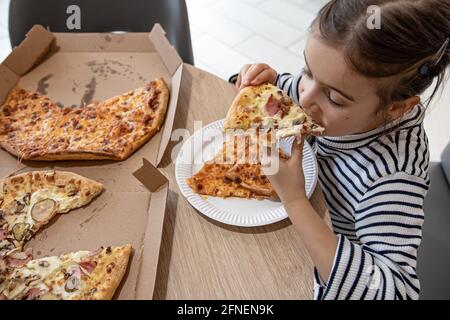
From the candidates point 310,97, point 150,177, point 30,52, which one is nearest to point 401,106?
point 310,97

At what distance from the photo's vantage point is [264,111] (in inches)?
52.6

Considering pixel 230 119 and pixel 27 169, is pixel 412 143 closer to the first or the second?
pixel 230 119

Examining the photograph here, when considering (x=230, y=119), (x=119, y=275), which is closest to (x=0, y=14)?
(x=230, y=119)

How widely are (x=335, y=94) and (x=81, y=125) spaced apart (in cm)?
86

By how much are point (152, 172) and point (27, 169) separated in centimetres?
44

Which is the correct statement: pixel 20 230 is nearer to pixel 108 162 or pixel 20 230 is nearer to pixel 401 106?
pixel 108 162

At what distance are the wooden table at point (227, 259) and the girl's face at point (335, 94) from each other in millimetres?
226

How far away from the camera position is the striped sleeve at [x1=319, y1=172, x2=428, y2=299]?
3.22 feet

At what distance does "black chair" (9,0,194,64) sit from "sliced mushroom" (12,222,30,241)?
0.95 metres

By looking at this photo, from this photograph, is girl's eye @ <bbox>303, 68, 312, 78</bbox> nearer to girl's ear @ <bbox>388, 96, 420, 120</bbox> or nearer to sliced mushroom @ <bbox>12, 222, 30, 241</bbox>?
girl's ear @ <bbox>388, 96, 420, 120</bbox>

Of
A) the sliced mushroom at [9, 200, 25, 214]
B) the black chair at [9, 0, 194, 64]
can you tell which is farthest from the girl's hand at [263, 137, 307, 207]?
the black chair at [9, 0, 194, 64]

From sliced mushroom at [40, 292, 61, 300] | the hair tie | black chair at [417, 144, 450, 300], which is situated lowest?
black chair at [417, 144, 450, 300]

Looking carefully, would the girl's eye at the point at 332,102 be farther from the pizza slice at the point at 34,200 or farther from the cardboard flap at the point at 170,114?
the pizza slice at the point at 34,200

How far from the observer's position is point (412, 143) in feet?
3.70
